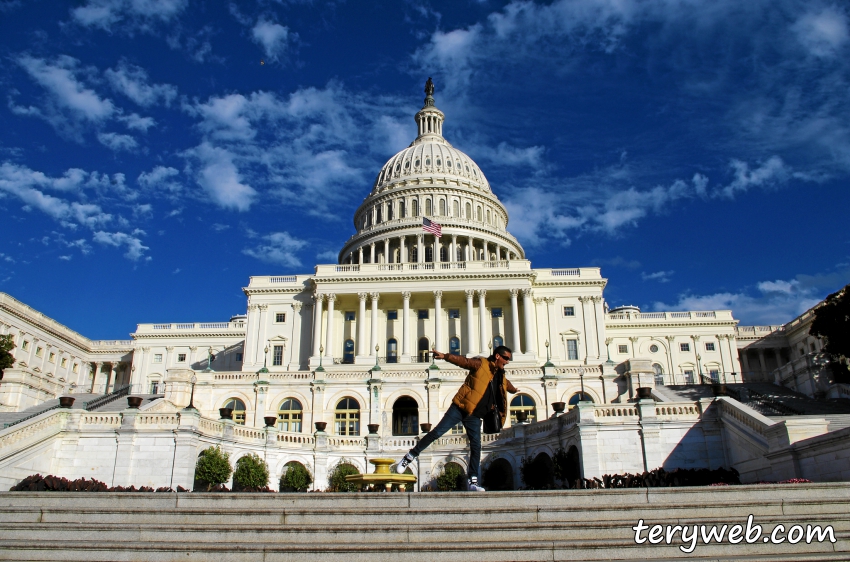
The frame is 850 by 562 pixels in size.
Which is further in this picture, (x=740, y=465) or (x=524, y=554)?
(x=740, y=465)

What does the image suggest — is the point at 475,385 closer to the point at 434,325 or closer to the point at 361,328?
the point at 361,328

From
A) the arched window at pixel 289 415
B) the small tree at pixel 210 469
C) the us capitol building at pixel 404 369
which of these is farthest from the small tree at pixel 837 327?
the small tree at pixel 210 469

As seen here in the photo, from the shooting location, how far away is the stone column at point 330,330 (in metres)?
75.0

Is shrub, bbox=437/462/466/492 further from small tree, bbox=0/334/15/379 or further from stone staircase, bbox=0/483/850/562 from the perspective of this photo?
small tree, bbox=0/334/15/379

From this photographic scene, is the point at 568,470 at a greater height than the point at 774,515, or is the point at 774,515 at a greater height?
the point at 568,470

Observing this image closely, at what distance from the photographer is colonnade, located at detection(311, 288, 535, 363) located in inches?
2923

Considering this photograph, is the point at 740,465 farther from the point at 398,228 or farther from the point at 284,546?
the point at 398,228

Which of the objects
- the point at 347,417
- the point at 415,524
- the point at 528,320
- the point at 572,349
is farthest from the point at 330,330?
the point at 415,524

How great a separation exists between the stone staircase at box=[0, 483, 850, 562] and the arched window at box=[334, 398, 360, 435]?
114 feet

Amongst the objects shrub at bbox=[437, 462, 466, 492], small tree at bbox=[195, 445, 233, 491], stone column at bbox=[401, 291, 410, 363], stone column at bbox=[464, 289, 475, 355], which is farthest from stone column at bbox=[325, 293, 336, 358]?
small tree at bbox=[195, 445, 233, 491]

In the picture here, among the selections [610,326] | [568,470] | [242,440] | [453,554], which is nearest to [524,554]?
[453,554]

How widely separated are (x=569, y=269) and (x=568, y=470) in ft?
168

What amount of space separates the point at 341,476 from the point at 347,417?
13.7 m

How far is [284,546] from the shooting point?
1283 centimetres
